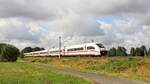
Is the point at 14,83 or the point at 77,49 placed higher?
the point at 77,49

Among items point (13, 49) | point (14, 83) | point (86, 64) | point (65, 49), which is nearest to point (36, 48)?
point (13, 49)

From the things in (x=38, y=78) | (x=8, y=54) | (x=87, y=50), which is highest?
(x=8, y=54)

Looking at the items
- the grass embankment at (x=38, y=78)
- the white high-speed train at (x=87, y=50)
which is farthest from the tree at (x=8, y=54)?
the grass embankment at (x=38, y=78)

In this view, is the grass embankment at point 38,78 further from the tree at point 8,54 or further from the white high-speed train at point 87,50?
the tree at point 8,54

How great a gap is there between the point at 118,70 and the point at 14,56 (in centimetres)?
6223

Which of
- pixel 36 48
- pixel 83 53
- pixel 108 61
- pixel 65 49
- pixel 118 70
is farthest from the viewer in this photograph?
pixel 36 48

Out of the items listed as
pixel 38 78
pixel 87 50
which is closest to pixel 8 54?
pixel 87 50

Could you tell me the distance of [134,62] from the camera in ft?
134

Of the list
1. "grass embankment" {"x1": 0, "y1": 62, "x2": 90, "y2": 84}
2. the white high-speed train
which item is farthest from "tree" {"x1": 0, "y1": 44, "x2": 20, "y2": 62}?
"grass embankment" {"x1": 0, "y1": 62, "x2": 90, "y2": 84}

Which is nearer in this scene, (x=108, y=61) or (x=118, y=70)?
(x=118, y=70)

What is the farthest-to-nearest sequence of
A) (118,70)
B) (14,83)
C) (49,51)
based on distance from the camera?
1. (49,51)
2. (118,70)
3. (14,83)

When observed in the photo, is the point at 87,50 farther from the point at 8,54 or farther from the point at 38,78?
the point at 8,54

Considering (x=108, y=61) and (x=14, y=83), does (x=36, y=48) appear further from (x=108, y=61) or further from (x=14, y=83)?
(x=14, y=83)

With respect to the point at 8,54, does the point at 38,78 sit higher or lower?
lower
